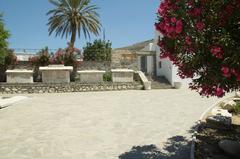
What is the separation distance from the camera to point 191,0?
5559mm

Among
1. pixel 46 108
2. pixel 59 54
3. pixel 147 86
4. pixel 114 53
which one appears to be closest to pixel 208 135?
pixel 46 108

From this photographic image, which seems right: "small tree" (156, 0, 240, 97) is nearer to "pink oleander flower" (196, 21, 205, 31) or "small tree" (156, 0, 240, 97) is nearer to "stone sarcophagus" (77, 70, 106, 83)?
"pink oleander flower" (196, 21, 205, 31)

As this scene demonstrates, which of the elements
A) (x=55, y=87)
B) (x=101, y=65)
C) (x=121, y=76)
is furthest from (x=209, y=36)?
(x=101, y=65)

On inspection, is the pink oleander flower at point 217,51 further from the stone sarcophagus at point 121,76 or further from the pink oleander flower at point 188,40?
the stone sarcophagus at point 121,76

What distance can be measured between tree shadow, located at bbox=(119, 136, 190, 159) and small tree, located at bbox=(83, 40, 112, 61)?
95.5ft

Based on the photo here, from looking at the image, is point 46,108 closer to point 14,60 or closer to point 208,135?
point 208,135

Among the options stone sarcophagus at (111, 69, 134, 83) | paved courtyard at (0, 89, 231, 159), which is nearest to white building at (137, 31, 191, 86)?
stone sarcophagus at (111, 69, 134, 83)

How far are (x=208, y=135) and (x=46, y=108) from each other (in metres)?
8.09

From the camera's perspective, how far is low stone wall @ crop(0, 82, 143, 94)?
22781 millimetres

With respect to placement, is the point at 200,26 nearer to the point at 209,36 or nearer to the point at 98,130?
the point at 209,36

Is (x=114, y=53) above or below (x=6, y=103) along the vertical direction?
above

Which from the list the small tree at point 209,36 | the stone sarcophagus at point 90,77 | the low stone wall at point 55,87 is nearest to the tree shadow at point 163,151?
the small tree at point 209,36

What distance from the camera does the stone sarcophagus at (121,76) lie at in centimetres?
2569

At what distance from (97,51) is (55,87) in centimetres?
1531
